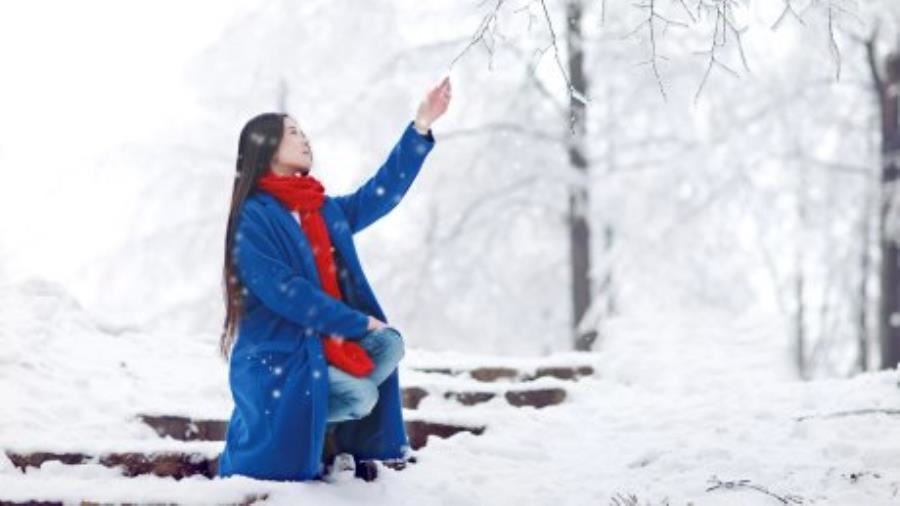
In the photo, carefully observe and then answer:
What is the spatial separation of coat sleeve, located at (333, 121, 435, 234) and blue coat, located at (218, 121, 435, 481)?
0.02 metres

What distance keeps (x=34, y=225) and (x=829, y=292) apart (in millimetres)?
15208

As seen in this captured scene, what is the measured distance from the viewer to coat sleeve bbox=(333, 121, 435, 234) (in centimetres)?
442

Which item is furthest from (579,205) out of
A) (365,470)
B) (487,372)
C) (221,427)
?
(365,470)

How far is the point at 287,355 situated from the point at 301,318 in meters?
0.17

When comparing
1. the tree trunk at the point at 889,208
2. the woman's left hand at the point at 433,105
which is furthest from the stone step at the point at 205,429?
the tree trunk at the point at 889,208

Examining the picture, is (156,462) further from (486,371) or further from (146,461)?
(486,371)

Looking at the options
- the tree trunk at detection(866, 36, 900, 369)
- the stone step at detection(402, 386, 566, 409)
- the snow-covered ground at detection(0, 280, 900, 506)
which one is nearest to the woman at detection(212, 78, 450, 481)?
the snow-covered ground at detection(0, 280, 900, 506)

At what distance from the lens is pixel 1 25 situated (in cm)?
1895

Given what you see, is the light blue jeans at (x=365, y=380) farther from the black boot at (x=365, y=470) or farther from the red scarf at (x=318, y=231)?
the black boot at (x=365, y=470)

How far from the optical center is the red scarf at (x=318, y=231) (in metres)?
4.16

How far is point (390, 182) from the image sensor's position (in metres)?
4.46

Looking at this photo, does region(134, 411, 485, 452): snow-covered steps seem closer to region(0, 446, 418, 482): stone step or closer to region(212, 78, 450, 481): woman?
region(0, 446, 418, 482): stone step

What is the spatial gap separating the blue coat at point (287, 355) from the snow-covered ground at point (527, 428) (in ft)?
0.55

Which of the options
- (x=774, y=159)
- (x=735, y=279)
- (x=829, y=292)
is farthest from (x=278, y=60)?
(x=829, y=292)
